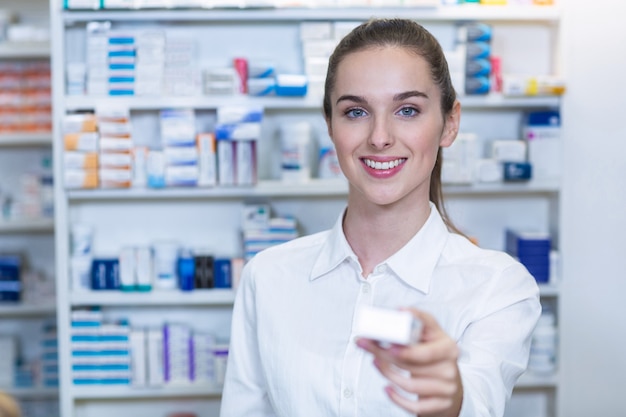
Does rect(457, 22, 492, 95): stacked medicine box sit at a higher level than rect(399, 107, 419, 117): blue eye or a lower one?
higher

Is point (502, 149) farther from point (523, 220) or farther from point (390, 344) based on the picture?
point (390, 344)

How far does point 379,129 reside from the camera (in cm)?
146

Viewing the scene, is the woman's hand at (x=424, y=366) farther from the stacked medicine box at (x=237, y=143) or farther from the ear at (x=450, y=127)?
the stacked medicine box at (x=237, y=143)

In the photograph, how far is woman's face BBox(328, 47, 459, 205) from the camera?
1.47 metres

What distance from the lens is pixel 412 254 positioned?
5.04 ft

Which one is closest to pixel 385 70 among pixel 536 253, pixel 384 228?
pixel 384 228

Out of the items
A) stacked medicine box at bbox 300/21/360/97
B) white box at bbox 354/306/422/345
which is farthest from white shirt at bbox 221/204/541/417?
stacked medicine box at bbox 300/21/360/97

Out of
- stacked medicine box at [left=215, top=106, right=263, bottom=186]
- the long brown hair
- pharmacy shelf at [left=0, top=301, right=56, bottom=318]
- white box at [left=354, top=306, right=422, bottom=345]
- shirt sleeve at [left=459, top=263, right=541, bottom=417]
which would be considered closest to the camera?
white box at [left=354, top=306, right=422, bottom=345]

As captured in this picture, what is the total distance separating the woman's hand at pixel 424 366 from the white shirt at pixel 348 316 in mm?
310

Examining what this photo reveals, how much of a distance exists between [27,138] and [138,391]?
1.36 meters

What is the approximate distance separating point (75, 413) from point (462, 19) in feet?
7.33

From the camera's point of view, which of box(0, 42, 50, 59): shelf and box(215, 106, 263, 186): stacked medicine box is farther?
box(0, 42, 50, 59): shelf

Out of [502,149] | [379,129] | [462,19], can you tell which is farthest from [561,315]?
[379,129]

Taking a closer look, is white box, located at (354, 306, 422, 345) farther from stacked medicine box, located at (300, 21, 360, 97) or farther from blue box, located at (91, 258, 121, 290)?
blue box, located at (91, 258, 121, 290)
